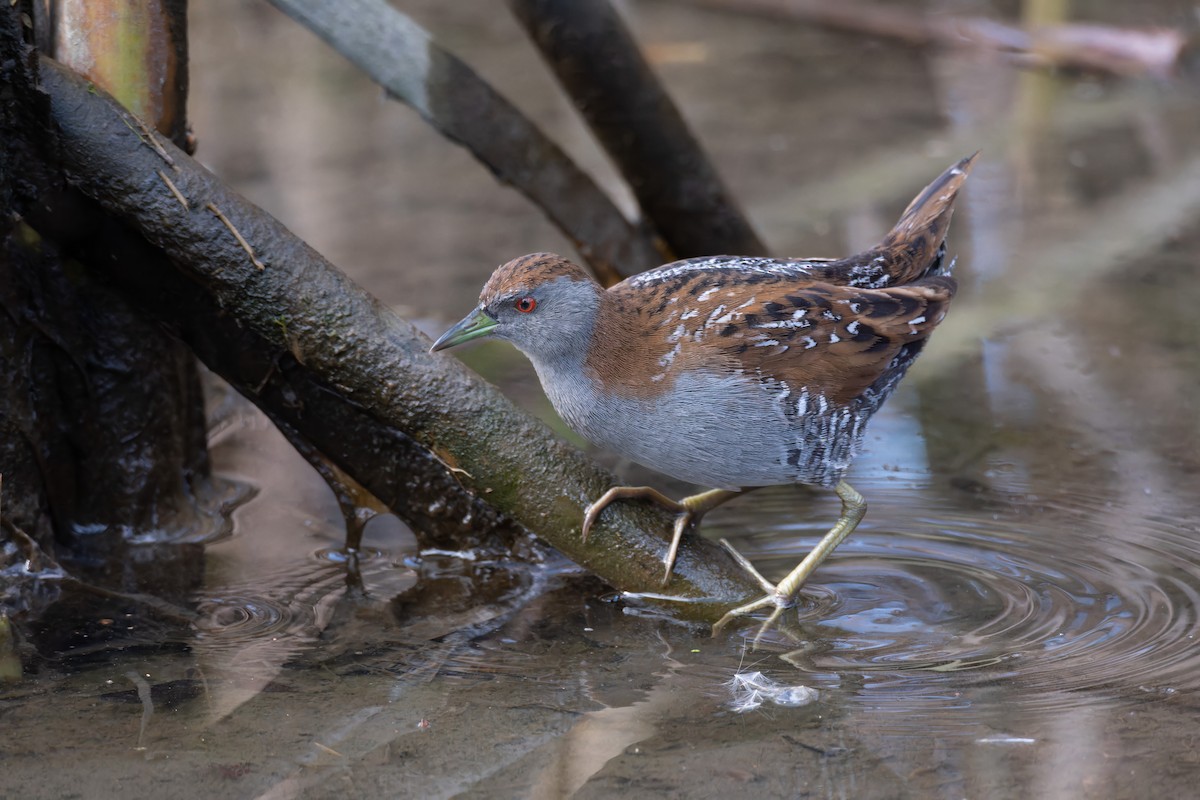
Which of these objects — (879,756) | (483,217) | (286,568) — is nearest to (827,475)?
(879,756)

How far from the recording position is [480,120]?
15.8 ft

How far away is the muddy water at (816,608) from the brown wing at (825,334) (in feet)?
2.05

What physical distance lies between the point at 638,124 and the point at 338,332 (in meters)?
2.05

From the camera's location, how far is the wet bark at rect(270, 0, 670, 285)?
450cm

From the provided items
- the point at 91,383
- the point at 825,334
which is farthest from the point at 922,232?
the point at 91,383

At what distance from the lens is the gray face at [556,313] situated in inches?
140

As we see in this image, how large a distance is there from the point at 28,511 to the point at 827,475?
2233mm

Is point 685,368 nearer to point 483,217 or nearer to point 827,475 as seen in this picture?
point 827,475

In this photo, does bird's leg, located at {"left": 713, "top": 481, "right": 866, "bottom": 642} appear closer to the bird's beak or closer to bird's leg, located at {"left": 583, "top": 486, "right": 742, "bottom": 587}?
bird's leg, located at {"left": 583, "top": 486, "right": 742, "bottom": 587}

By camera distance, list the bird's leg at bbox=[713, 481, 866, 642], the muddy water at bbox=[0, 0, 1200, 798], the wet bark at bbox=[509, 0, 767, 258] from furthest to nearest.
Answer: the wet bark at bbox=[509, 0, 767, 258] → the bird's leg at bbox=[713, 481, 866, 642] → the muddy water at bbox=[0, 0, 1200, 798]

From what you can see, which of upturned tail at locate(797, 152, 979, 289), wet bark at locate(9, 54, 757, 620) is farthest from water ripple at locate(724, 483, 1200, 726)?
upturned tail at locate(797, 152, 979, 289)

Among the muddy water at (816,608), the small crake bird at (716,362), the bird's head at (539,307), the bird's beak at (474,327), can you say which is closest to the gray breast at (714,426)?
the small crake bird at (716,362)

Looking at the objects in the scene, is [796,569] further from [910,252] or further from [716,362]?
[910,252]

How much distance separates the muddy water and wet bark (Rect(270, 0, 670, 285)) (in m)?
0.65
